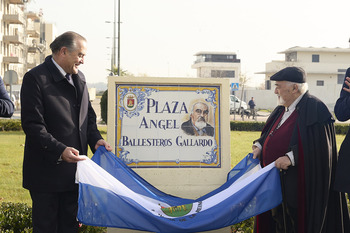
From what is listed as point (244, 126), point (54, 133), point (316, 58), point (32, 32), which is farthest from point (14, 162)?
point (32, 32)

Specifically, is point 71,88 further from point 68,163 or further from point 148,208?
point 148,208

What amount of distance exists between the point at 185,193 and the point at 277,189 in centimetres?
121

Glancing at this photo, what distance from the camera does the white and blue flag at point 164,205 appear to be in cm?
464

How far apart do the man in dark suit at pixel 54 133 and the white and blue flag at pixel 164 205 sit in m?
0.22

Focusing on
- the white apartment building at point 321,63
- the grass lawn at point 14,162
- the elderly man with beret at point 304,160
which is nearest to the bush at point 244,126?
the grass lawn at point 14,162

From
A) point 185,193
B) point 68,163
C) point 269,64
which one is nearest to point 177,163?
point 185,193

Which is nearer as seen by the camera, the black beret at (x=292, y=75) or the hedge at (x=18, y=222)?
the black beret at (x=292, y=75)

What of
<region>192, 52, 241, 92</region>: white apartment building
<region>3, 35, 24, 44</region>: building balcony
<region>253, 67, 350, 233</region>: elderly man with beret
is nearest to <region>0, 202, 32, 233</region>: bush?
<region>253, 67, 350, 233</region>: elderly man with beret

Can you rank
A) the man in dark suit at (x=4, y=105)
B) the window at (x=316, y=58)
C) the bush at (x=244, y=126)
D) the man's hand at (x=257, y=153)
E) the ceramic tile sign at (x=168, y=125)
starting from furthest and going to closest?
the window at (x=316, y=58) < the bush at (x=244, y=126) < the ceramic tile sign at (x=168, y=125) < the man's hand at (x=257, y=153) < the man in dark suit at (x=4, y=105)

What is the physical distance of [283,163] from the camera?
484 centimetres

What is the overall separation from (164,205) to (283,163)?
1226 mm

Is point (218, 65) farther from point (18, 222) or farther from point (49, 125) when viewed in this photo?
point (49, 125)

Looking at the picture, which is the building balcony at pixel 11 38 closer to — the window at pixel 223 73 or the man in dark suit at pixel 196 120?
the window at pixel 223 73

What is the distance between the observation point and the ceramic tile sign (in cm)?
567
